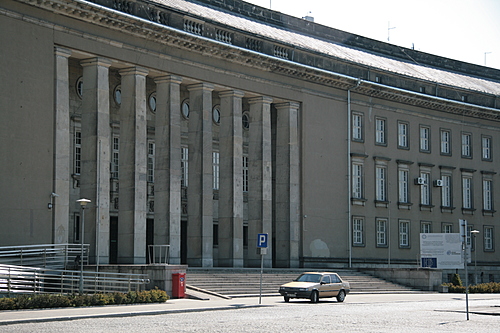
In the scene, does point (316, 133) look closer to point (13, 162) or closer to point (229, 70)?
point (229, 70)

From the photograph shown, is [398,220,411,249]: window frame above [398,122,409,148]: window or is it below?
below

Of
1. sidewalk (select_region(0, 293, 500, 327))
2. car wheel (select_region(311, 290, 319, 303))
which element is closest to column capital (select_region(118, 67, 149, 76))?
sidewalk (select_region(0, 293, 500, 327))

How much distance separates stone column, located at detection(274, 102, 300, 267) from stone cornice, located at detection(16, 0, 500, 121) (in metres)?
2.75

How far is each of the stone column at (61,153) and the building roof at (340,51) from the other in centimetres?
703

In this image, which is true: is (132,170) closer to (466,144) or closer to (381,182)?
(381,182)

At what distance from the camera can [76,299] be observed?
29.8 meters

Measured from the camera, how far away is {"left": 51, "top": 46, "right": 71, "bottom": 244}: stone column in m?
38.3

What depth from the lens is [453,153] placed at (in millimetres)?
64000

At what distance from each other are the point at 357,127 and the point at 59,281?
2819cm

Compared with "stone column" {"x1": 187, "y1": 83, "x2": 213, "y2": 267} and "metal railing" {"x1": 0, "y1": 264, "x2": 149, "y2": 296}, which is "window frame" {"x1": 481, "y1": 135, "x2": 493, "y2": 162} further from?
"metal railing" {"x1": 0, "y1": 264, "x2": 149, "y2": 296}

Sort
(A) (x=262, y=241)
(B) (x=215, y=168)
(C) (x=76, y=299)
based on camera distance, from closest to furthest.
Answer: (C) (x=76, y=299)
(A) (x=262, y=241)
(B) (x=215, y=168)

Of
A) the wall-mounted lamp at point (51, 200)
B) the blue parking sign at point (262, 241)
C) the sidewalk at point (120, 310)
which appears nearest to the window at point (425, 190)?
the sidewalk at point (120, 310)

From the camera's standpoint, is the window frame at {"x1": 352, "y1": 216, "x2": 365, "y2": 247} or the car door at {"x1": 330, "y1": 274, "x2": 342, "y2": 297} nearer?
the car door at {"x1": 330, "y1": 274, "x2": 342, "y2": 297}

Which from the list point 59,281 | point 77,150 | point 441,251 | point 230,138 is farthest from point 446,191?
point 59,281
